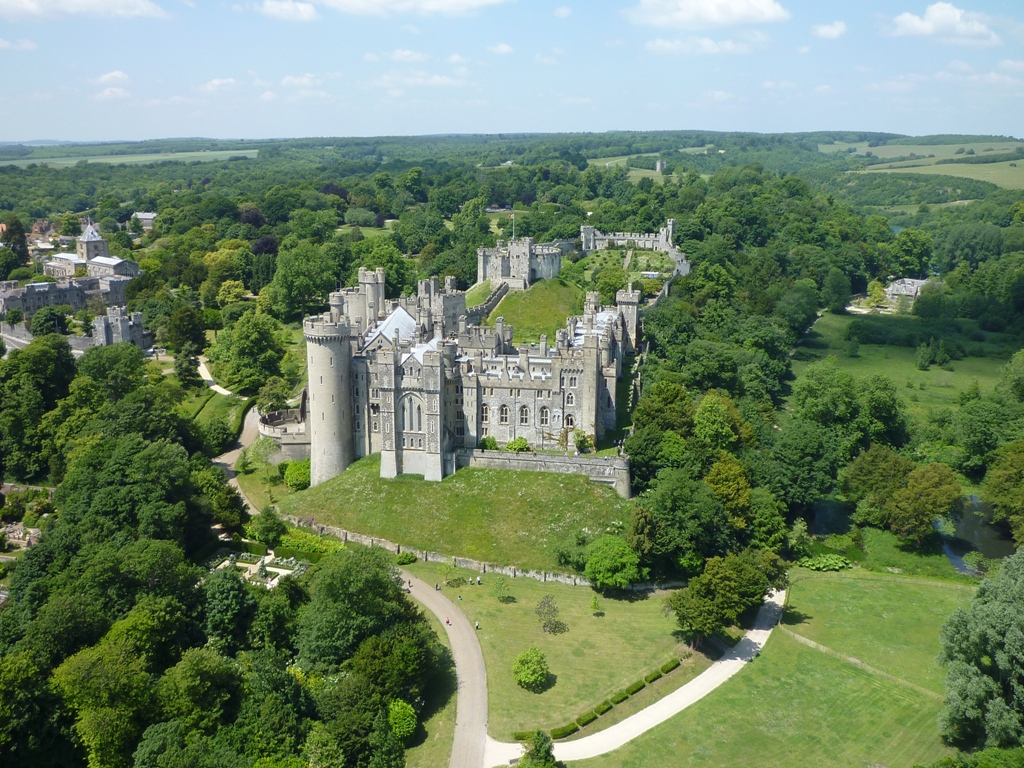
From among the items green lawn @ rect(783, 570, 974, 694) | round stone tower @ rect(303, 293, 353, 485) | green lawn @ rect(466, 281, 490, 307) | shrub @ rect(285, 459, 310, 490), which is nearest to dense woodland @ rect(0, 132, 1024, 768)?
green lawn @ rect(783, 570, 974, 694)

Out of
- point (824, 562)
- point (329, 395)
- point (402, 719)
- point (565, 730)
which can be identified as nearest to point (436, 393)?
point (329, 395)

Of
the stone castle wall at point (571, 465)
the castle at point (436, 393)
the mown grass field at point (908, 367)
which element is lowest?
the mown grass field at point (908, 367)

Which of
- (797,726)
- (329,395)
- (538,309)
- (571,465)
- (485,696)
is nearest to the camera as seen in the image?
(797,726)

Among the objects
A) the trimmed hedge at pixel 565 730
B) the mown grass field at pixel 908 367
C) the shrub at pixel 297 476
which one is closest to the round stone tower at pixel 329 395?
the shrub at pixel 297 476

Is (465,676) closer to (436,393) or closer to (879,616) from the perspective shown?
(436,393)

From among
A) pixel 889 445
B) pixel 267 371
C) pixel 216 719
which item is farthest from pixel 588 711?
pixel 267 371

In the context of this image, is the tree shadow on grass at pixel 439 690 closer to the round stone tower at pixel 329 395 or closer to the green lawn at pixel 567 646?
the green lawn at pixel 567 646
